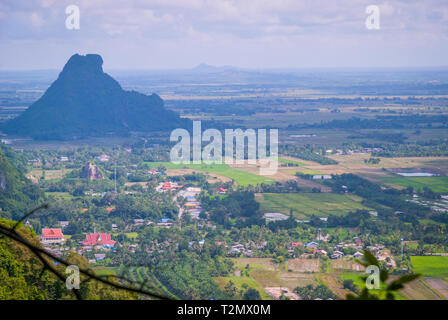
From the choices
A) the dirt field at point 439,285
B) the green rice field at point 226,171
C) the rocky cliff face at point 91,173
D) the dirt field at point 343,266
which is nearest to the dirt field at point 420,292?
the dirt field at point 439,285

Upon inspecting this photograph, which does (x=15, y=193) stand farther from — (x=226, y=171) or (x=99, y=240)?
(x=226, y=171)

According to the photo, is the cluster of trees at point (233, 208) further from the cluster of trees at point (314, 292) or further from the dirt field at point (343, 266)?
the cluster of trees at point (314, 292)

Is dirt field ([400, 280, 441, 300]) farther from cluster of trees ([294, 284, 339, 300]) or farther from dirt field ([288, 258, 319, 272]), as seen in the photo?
dirt field ([288, 258, 319, 272])

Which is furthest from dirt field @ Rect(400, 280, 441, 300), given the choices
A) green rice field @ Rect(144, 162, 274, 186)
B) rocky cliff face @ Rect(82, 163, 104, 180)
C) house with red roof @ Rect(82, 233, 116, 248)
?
rocky cliff face @ Rect(82, 163, 104, 180)

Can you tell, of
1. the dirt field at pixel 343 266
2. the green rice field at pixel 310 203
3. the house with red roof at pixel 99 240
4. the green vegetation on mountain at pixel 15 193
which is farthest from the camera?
the green rice field at pixel 310 203

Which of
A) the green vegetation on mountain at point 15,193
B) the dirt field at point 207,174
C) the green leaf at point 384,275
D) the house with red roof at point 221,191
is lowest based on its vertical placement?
the house with red roof at point 221,191

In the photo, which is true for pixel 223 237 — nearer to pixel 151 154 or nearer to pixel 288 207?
pixel 288 207

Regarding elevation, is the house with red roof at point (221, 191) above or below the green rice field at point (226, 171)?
below
